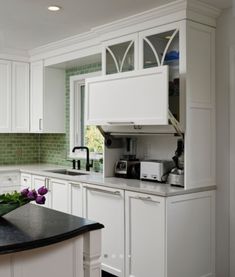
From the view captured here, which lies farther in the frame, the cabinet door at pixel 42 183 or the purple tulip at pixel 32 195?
the cabinet door at pixel 42 183

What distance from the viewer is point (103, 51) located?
387 cm

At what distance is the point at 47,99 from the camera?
5238 mm

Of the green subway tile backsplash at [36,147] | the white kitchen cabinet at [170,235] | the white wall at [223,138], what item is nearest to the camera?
the white kitchen cabinet at [170,235]

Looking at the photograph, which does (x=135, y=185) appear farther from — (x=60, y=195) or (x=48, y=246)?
(x=48, y=246)

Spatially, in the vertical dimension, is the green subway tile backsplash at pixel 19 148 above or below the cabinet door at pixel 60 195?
above

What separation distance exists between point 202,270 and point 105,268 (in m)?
0.92

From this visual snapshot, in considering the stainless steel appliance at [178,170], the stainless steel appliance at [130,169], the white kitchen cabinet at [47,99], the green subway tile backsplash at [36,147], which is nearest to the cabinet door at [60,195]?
the stainless steel appliance at [130,169]

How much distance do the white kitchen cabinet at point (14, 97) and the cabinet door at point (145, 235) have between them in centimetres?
255

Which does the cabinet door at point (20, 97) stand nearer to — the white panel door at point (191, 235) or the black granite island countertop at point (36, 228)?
the white panel door at point (191, 235)

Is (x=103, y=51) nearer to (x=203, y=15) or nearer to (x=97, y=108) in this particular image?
(x=97, y=108)

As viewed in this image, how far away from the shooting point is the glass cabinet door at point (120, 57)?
141 inches

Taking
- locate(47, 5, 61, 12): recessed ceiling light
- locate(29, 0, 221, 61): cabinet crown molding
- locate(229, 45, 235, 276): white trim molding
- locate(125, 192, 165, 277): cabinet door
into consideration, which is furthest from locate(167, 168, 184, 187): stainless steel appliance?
locate(47, 5, 61, 12): recessed ceiling light

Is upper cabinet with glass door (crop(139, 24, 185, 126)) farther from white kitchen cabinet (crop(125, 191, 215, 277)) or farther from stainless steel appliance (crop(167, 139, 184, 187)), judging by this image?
white kitchen cabinet (crop(125, 191, 215, 277))

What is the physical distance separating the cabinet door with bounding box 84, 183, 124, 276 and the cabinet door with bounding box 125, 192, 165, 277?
96mm
